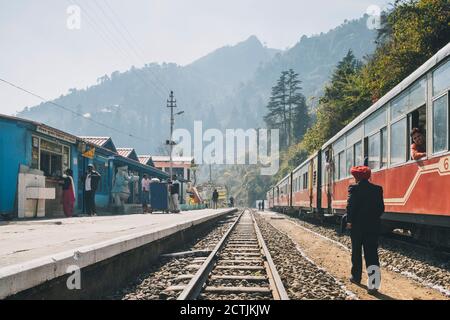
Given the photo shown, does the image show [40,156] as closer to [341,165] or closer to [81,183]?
[81,183]

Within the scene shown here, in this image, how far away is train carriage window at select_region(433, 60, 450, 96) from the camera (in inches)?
284

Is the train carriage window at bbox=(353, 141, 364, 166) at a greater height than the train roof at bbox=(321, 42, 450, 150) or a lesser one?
lesser

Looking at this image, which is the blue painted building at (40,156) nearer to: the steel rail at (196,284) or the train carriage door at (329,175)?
the steel rail at (196,284)

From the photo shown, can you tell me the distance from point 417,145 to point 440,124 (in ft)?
3.23

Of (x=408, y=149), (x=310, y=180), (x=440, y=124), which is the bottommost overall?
(x=310, y=180)

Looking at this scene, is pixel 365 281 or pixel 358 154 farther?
pixel 358 154

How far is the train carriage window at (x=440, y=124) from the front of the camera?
284 inches

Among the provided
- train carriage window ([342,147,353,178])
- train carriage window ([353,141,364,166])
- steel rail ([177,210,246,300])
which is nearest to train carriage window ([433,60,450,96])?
steel rail ([177,210,246,300])

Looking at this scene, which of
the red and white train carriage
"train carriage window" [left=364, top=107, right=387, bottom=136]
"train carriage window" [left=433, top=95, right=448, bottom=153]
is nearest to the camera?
"train carriage window" [left=433, top=95, right=448, bottom=153]

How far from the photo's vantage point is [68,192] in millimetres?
16422

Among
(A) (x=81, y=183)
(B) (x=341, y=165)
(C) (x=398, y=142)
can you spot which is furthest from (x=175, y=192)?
(C) (x=398, y=142)

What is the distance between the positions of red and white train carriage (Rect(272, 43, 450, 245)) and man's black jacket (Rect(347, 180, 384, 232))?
4.11ft

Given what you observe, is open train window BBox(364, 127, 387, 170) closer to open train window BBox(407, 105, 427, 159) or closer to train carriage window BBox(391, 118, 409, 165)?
train carriage window BBox(391, 118, 409, 165)

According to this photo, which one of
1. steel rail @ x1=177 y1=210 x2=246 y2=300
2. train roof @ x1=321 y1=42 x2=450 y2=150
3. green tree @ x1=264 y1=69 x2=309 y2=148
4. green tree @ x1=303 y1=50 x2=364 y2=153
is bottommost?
steel rail @ x1=177 y1=210 x2=246 y2=300
